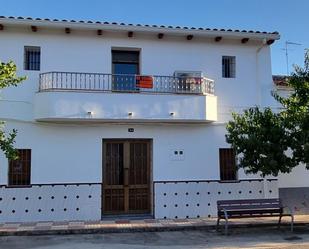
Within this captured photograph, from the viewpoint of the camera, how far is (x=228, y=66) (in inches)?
578

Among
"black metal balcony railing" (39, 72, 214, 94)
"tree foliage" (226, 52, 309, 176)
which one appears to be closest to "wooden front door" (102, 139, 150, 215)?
"black metal balcony railing" (39, 72, 214, 94)

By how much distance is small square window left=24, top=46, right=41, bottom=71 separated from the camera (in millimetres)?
13183

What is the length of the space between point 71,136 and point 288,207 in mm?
7765

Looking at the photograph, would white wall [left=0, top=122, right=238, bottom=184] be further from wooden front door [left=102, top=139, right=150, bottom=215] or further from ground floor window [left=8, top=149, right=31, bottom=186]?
wooden front door [left=102, top=139, right=150, bottom=215]

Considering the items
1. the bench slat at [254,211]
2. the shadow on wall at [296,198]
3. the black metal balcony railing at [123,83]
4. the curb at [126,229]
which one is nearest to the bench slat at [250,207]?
the bench slat at [254,211]

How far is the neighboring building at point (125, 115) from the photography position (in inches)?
501

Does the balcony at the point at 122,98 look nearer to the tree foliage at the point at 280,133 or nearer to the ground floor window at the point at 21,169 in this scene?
the ground floor window at the point at 21,169

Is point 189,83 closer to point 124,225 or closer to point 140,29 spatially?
point 140,29

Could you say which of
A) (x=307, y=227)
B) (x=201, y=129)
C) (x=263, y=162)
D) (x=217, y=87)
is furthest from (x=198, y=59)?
(x=307, y=227)

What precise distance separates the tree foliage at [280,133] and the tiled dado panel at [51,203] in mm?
4856

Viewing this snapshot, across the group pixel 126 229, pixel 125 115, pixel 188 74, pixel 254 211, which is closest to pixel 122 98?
pixel 125 115

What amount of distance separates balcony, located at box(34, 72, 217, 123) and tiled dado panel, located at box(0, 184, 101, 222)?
2185mm

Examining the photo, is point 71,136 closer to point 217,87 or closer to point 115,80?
point 115,80

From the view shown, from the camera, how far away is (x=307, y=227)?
39.9 feet
